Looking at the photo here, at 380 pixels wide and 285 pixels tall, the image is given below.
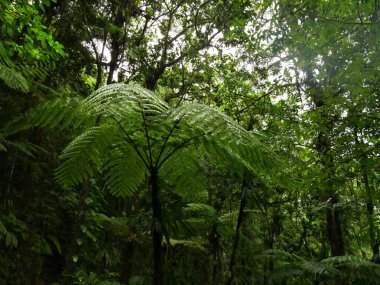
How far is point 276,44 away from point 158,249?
3321 mm

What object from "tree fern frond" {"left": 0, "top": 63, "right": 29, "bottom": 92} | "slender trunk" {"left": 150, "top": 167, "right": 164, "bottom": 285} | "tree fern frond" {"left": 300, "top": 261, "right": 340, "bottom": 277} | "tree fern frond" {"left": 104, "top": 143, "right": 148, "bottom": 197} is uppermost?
"tree fern frond" {"left": 0, "top": 63, "right": 29, "bottom": 92}

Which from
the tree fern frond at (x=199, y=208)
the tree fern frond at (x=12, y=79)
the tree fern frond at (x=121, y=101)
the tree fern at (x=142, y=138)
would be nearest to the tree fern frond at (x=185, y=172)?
the tree fern at (x=142, y=138)

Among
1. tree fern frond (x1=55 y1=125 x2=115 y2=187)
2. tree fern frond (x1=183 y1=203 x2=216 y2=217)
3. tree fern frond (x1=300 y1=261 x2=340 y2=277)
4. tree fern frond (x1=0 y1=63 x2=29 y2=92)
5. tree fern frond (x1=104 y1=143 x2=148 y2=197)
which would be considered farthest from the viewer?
tree fern frond (x1=300 y1=261 x2=340 y2=277)

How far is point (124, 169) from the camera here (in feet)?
6.36

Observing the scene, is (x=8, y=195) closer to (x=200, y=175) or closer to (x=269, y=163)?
(x=200, y=175)

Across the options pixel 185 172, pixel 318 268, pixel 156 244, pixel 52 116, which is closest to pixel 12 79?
pixel 52 116

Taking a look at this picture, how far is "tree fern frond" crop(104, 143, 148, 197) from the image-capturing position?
6.31 ft

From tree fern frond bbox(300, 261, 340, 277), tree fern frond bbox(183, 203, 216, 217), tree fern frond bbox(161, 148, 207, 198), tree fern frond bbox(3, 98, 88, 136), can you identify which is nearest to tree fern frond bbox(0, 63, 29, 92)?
tree fern frond bbox(3, 98, 88, 136)

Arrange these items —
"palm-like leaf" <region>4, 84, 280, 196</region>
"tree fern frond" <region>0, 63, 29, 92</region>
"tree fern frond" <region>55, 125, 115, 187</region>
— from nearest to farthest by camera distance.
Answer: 1. "palm-like leaf" <region>4, 84, 280, 196</region>
2. "tree fern frond" <region>55, 125, 115, 187</region>
3. "tree fern frond" <region>0, 63, 29, 92</region>

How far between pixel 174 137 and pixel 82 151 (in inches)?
21.0

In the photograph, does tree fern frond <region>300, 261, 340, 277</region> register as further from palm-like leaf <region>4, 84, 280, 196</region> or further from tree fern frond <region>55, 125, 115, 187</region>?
tree fern frond <region>55, 125, 115, 187</region>

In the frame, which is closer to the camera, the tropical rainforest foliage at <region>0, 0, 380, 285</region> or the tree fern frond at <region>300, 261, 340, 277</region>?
the tropical rainforest foliage at <region>0, 0, 380, 285</region>

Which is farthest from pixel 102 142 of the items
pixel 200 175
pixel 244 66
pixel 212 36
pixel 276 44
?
pixel 244 66

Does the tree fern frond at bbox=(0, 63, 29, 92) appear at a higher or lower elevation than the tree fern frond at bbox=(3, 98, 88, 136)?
higher
